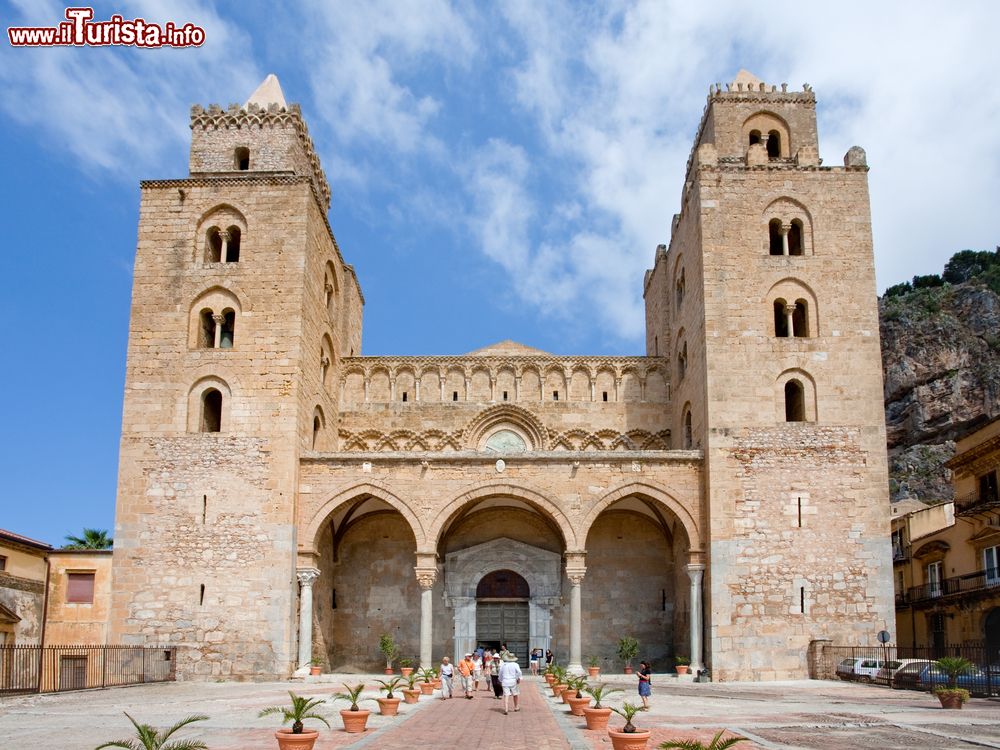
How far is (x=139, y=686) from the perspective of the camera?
23.5 meters

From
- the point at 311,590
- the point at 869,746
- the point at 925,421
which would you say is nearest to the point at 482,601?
the point at 311,590

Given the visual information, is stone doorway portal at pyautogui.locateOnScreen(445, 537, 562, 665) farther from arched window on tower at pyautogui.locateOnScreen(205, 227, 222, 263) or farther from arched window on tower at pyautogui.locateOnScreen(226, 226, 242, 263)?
arched window on tower at pyautogui.locateOnScreen(205, 227, 222, 263)

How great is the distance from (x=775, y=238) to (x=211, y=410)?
1708 centimetres

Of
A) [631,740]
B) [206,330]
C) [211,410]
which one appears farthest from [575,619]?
[631,740]

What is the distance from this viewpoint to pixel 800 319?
2880cm

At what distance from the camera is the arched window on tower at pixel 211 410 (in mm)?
27484

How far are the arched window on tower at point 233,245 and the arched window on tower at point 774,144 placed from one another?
16471 millimetres

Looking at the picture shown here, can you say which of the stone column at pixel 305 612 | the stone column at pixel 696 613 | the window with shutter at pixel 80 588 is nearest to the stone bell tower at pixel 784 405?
the stone column at pixel 696 613

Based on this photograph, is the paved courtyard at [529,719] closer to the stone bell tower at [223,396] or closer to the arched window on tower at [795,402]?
the stone bell tower at [223,396]

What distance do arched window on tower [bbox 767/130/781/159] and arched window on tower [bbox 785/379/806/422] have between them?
7.97m

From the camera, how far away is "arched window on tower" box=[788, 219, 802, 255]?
28.9 meters

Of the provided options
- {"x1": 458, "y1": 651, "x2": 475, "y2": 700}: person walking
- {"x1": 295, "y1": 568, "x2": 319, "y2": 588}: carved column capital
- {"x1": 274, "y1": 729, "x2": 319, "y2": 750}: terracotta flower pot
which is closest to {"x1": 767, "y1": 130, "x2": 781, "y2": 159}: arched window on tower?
{"x1": 295, "y1": 568, "x2": 319, "y2": 588}: carved column capital

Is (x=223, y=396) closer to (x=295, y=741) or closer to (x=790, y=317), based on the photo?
(x=790, y=317)

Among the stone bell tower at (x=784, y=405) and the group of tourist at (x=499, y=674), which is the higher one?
the stone bell tower at (x=784, y=405)
